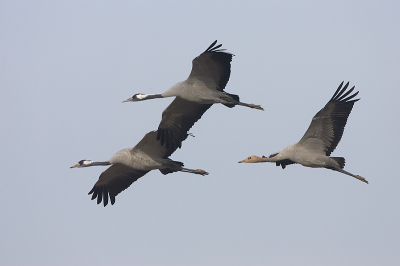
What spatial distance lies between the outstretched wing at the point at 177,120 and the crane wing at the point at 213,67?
39.0 inches

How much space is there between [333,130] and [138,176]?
5250 mm

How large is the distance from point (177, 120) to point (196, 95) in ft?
3.87

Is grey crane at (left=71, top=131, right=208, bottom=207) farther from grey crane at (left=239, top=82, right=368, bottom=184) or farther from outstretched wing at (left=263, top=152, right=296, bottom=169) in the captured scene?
grey crane at (left=239, top=82, right=368, bottom=184)

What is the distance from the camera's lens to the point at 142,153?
64.6ft

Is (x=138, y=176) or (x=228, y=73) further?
(x=138, y=176)

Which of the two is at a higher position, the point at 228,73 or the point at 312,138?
the point at 228,73

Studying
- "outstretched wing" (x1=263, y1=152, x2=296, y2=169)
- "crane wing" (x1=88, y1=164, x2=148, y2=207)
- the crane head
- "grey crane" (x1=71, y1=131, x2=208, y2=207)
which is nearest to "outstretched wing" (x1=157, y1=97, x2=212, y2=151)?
"grey crane" (x1=71, y1=131, x2=208, y2=207)

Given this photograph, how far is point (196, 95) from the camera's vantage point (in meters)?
19.0

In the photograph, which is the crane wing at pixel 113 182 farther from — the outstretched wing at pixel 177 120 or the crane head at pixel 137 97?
the crane head at pixel 137 97

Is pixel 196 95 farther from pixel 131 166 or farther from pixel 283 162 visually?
pixel 283 162

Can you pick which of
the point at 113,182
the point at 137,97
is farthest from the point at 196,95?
the point at 113,182

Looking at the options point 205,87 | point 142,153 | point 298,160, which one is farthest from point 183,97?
point 298,160

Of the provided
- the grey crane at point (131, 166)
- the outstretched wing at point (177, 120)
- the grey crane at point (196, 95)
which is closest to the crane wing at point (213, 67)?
the grey crane at point (196, 95)

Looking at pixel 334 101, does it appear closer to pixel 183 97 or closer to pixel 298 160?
pixel 298 160
